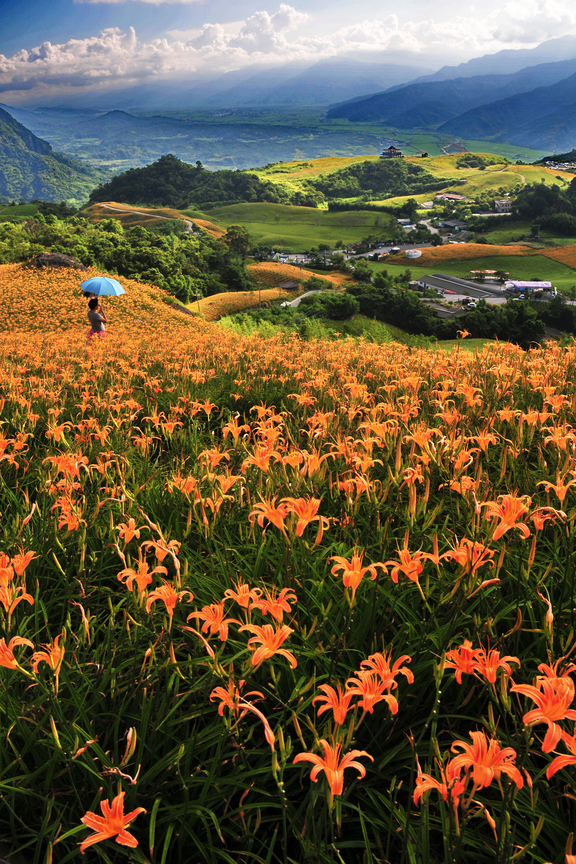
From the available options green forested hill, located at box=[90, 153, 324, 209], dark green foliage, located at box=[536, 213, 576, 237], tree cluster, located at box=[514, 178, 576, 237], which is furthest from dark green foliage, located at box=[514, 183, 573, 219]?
green forested hill, located at box=[90, 153, 324, 209]

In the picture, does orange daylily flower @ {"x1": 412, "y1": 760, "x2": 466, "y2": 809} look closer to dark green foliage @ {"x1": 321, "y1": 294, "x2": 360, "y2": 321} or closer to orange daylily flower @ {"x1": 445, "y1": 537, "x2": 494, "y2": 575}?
orange daylily flower @ {"x1": 445, "y1": 537, "x2": 494, "y2": 575}

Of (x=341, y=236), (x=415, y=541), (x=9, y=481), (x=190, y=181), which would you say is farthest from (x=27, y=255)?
(x=190, y=181)

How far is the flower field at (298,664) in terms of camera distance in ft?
3.03

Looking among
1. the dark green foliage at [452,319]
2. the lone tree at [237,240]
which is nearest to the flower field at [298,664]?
the dark green foliage at [452,319]

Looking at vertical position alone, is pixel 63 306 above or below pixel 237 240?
below

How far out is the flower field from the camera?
3.03 ft

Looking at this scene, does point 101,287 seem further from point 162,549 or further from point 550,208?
point 550,208

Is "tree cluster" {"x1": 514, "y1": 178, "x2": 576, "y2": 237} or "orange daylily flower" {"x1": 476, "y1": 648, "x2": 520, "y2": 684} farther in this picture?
"tree cluster" {"x1": 514, "y1": 178, "x2": 576, "y2": 237}

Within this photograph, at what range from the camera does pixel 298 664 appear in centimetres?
135

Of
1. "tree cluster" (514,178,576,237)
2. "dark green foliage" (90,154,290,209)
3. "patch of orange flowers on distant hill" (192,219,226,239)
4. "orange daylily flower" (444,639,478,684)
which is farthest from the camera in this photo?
"dark green foliage" (90,154,290,209)

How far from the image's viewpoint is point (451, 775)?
2.61ft

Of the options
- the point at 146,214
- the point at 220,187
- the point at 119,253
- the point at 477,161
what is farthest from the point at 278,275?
the point at 477,161

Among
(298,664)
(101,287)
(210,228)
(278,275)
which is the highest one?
(210,228)

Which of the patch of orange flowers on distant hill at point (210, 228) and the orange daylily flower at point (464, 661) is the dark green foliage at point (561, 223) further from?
the orange daylily flower at point (464, 661)
